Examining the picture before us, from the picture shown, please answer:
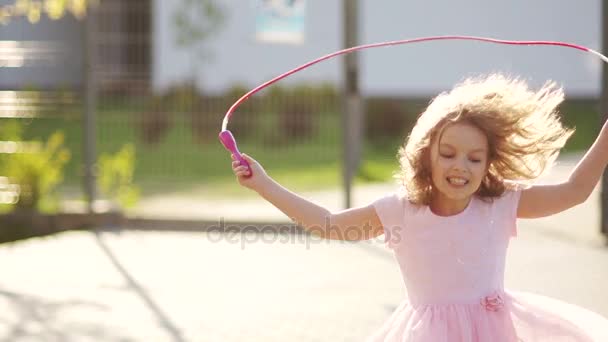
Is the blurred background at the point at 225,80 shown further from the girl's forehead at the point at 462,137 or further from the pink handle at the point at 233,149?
the girl's forehead at the point at 462,137

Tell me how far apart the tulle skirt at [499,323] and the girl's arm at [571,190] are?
273 millimetres

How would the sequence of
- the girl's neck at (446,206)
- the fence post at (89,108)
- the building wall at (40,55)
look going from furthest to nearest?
the building wall at (40,55) < the fence post at (89,108) < the girl's neck at (446,206)

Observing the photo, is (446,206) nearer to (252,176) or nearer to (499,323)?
(499,323)

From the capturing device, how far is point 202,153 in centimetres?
1206

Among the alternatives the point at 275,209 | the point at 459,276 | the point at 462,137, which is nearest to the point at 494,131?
the point at 462,137

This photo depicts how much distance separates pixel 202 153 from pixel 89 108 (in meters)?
3.09

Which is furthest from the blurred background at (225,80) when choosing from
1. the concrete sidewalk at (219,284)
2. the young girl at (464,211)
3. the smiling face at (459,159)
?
the smiling face at (459,159)

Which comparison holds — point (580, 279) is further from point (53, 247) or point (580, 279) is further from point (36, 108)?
point (36, 108)

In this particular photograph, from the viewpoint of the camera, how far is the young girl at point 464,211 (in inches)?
123

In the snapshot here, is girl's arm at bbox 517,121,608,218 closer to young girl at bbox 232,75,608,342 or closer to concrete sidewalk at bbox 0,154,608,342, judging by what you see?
young girl at bbox 232,75,608,342

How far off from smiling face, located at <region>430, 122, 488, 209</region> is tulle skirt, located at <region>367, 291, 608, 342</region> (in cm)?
34

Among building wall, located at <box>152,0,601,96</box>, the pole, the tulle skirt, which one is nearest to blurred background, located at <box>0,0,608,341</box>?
the pole

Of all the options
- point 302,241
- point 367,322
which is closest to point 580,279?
point 367,322

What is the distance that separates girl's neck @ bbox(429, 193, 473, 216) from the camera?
126 inches
